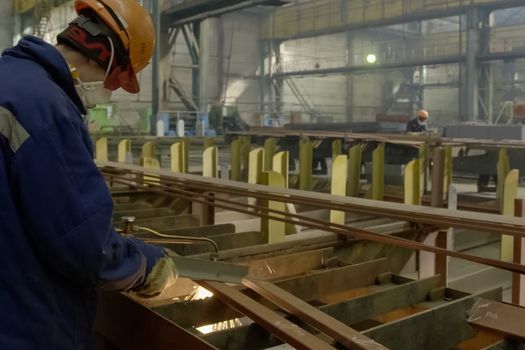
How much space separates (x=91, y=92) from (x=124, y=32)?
206 mm

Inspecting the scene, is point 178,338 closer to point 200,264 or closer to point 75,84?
point 200,264

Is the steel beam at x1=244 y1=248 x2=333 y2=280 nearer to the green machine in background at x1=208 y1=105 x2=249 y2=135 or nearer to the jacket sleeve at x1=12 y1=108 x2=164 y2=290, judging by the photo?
the jacket sleeve at x1=12 y1=108 x2=164 y2=290

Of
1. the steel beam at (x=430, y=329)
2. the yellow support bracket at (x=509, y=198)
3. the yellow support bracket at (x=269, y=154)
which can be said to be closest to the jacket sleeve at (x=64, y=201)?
the steel beam at (x=430, y=329)

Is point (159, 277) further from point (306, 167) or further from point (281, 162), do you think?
point (306, 167)

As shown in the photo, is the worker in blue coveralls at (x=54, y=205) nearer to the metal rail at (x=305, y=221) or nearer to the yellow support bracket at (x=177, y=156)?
the metal rail at (x=305, y=221)

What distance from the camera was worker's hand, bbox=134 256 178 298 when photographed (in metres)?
1.64

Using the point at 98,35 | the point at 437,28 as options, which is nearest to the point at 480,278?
the point at 98,35

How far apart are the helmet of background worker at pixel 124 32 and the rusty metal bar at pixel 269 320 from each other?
0.81 metres

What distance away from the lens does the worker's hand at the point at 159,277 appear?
5.38 feet

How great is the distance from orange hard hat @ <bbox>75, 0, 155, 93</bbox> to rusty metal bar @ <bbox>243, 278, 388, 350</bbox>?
35.3 inches

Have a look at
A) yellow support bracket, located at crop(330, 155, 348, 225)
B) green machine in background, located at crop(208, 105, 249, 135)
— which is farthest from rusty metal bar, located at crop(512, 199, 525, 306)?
green machine in background, located at crop(208, 105, 249, 135)

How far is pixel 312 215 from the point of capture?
18.6ft

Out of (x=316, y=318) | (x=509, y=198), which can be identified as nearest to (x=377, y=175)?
(x=509, y=198)

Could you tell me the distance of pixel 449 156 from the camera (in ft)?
21.8
